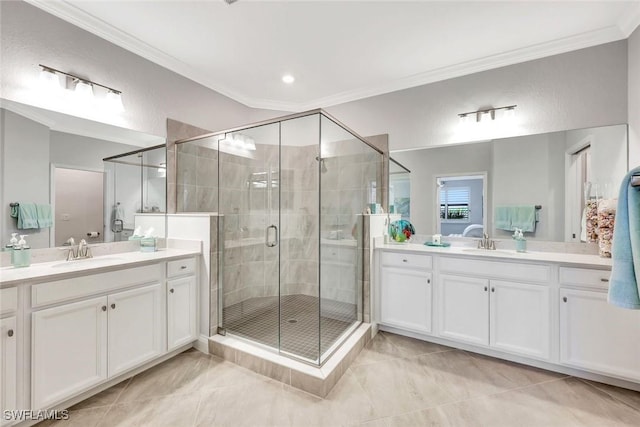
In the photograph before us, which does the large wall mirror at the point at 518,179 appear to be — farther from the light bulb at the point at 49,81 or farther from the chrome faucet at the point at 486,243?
the light bulb at the point at 49,81

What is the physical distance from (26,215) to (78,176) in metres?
0.41

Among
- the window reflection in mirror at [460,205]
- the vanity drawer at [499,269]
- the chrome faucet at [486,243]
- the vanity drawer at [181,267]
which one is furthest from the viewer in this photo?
the window reflection in mirror at [460,205]

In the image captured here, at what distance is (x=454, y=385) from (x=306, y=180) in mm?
2128

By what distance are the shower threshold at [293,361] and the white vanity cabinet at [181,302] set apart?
228 mm

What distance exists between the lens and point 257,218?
8.64 ft

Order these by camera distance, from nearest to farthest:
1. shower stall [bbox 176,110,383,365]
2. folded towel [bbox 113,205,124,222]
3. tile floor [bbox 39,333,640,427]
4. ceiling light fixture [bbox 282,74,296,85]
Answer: tile floor [bbox 39,333,640,427] → folded towel [bbox 113,205,124,222] → shower stall [bbox 176,110,383,365] → ceiling light fixture [bbox 282,74,296,85]

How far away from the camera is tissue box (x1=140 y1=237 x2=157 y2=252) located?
242 cm

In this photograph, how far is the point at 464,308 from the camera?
7.72 ft

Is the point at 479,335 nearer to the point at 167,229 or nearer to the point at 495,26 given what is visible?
the point at 495,26

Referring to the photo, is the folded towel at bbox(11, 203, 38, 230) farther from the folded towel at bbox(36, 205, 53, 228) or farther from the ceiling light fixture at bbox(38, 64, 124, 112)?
the ceiling light fixture at bbox(38, 64, 124, 112)

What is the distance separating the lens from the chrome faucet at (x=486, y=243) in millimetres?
2645

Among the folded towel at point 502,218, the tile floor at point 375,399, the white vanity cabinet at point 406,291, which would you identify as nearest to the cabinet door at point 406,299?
the white vanity cabinet at point 406,291

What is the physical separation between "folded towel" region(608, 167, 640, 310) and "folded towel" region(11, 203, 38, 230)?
3314 millimetres

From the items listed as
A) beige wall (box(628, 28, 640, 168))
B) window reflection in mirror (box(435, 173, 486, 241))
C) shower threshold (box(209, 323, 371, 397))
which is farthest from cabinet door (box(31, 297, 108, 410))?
beige wall (box(628, 28, 640, 168))
